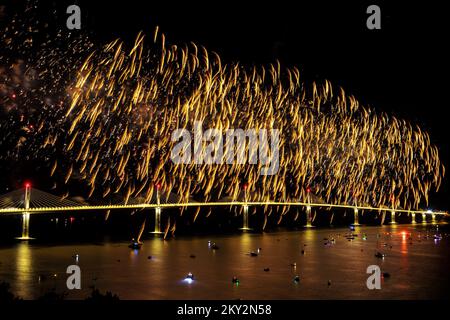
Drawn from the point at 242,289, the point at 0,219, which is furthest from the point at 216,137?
the point at 0,219

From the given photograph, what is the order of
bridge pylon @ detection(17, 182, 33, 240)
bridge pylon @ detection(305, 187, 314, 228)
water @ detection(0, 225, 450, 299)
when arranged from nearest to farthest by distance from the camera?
water @ detection(0, 225, 450, 299), bridge pylon @ detection(17, 182, 33, 240), bridge pylon @ detection(305, 187, 314, 228)

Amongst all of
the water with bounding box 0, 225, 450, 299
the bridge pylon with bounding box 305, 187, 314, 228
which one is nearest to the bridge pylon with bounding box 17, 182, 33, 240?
the water with bounding box 0, 225, 450, 299

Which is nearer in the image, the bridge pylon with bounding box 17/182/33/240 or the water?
the water

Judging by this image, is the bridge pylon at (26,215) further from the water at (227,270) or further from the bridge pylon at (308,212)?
the bridge pylon at (308,212)

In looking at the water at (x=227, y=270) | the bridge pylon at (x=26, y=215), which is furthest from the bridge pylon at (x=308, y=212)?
the bridge pylon at (x=26, y=215)

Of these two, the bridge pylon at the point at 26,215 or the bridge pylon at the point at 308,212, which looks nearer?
the bridge pylon at the point at 26,215

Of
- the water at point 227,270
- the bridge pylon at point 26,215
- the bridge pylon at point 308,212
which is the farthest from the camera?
the bridge pylon at point 308,212

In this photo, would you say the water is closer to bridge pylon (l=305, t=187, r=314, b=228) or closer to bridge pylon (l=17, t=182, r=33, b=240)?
bridge pylon (l=17, t=182, r=33, b=240)

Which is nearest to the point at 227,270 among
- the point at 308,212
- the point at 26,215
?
the point at 26,215
